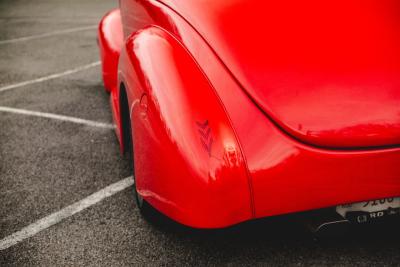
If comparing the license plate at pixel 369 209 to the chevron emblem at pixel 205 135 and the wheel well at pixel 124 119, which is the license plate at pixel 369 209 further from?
the wheel well at pixel 124 119

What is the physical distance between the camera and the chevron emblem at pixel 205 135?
5.60 ft

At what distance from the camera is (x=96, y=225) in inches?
93.3

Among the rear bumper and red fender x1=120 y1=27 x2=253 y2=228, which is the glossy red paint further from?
red fender x1=120 y1=27 x2=253 y2=228

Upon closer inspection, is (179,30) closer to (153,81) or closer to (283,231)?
(153,81)

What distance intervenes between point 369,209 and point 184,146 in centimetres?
79

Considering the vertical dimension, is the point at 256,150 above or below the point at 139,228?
above

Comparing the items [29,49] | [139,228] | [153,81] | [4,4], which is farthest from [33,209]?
[4,4]

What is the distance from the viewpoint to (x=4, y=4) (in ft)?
39.2

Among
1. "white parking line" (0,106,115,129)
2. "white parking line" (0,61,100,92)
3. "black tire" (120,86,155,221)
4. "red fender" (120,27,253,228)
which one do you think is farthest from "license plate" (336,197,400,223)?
"white parking line" (0,61,100,92)

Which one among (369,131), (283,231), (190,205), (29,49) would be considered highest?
(369,131)

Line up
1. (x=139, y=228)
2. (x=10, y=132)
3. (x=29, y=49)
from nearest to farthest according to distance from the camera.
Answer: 1. (x=139, y=228)
2. (x=10, y=132)
3. (x=29, y=49)

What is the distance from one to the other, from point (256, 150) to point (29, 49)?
592cm

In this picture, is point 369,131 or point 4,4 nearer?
point 369,131

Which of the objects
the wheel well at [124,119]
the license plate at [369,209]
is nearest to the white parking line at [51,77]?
the wheel well at [124,119]
